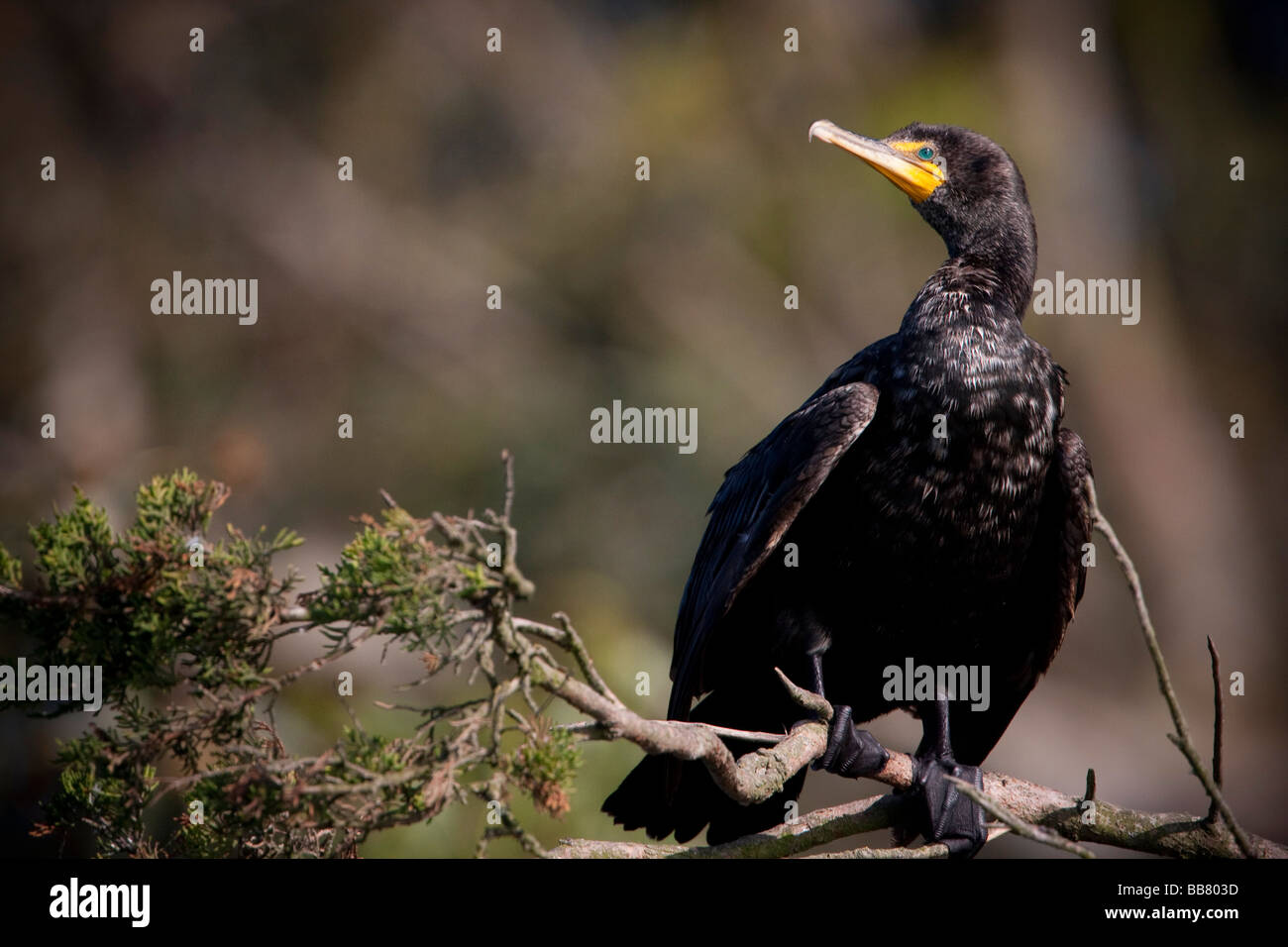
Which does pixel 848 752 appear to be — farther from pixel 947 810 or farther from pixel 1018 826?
pixel 1018 826

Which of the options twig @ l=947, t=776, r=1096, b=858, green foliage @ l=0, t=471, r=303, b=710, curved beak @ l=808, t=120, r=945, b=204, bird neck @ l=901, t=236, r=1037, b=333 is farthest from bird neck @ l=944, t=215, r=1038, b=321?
green foliage @ l=0, t=471, r=303, b=710

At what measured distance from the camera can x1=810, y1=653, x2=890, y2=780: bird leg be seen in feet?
13.0

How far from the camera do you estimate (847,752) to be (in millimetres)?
3980

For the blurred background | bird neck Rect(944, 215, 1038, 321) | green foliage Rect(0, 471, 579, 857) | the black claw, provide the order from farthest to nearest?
the blurred background, bird neck Rect(944, 215, 1038, 321), the black claw, green foliage Rect(0, 471, 579, 857)

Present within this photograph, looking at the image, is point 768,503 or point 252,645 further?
point 768,503

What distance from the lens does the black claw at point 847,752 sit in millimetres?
3963

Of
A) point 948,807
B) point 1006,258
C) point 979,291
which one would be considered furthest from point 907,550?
point 1006,258

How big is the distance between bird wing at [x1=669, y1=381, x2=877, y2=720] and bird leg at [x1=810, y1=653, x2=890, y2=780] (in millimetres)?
488

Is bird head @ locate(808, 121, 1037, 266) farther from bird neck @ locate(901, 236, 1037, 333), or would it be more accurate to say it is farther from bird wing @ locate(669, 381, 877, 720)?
bird wing @ locate(669, 381, 877, 720)

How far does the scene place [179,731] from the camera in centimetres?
250

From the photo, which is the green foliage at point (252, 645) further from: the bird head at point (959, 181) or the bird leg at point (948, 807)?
the bird head at point (959, 181)

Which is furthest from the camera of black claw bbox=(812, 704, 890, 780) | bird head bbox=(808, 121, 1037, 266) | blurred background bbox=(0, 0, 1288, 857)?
blurred background bbox=(0, 0, 1288, 857)

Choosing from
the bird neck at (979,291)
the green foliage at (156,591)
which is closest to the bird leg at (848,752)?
the bird neck at (979,291)

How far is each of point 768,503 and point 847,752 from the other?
2.78ft
